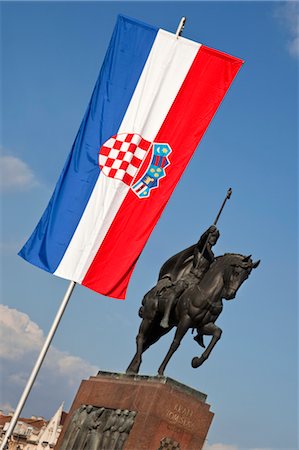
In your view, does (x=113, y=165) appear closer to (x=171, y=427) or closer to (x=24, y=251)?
(x=24, y=251)

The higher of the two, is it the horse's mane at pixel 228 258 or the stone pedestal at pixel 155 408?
the horse's mane at pixel 228 258

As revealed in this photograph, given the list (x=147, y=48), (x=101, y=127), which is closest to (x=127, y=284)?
(x=101, y=127)

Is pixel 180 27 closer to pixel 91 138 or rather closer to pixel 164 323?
pixel 91 138

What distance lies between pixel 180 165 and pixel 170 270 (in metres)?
2.77

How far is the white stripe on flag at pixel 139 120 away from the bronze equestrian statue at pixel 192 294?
2410 millimetres

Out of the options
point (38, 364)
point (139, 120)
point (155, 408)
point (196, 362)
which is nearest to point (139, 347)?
point (196, 362)

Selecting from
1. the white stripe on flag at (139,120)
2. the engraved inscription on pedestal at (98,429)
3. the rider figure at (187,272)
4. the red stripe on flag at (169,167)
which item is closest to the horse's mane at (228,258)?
the rider figure at (187,272)

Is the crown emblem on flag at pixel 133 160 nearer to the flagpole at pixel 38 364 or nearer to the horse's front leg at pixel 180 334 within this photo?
the flagpole at pixel 38 364

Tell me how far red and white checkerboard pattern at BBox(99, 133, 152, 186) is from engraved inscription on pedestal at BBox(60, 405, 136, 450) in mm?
4533

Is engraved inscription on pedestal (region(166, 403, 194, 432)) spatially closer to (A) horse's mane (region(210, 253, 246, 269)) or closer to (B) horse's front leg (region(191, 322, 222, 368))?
(B) horse's front leg (region(191, 322, 222, 368))

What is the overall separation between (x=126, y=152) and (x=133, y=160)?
9.4 inches

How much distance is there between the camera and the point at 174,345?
17.1 metres

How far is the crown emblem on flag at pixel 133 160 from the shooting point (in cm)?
1655

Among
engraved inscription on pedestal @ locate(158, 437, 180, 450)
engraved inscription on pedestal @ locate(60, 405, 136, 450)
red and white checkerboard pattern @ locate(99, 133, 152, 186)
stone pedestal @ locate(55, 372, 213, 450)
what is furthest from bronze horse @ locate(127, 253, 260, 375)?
red and white checkerboard pattern @ locate(99, 133, 152, 186)
